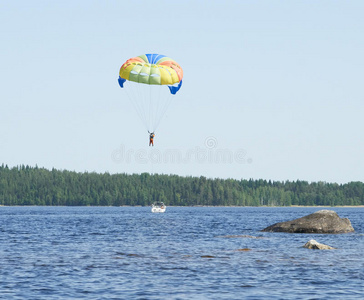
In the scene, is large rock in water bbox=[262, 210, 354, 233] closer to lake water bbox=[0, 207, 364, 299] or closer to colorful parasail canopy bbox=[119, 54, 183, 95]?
lake water bbox=[0, 207, 364, 299]

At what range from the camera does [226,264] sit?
3581 centimetres

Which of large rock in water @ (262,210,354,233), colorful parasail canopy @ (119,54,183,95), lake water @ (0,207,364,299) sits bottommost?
lake water @ (0,207,364,299)

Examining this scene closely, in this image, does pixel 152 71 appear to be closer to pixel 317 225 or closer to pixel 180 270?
pixel 317 225

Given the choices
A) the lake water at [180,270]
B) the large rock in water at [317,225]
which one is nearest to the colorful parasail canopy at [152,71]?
the large rock in water at [317,225]

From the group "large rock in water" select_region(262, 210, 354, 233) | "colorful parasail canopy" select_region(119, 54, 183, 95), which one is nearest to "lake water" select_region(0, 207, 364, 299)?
"large rock in water" select_region(262, 210, 354, 233)

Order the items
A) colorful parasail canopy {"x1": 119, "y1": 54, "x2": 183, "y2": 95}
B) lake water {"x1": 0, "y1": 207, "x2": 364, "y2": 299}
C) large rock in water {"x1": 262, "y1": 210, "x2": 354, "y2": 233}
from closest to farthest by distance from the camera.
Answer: lake water {"x1": 0, "y1": 207, "x2": 364, "y2": 299} → large rock in water {"x1": 262, "y1": 210, "x2": 354, "y2": 233} → colorful parasail canopy {"x1": 119, "y1": 54, "x2": 183, "y2": 95}

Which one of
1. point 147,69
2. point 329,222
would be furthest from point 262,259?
point 147,69

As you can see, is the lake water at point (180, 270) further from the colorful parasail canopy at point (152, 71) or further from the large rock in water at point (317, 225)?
the colorful parasail canopy at point (152, 71)

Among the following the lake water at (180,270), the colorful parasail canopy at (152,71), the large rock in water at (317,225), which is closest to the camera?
the lake water at (180,270)

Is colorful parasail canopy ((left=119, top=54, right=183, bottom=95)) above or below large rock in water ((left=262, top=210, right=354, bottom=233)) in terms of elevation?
above

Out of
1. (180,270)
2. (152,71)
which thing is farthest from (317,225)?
(180,270)

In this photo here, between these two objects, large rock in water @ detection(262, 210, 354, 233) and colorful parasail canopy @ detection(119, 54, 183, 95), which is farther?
colorful parasail canopy @ detection(119, 54, 183, 95)

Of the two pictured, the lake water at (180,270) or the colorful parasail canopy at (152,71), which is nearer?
the lake water at (180,270)

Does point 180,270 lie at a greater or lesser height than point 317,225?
lesser
